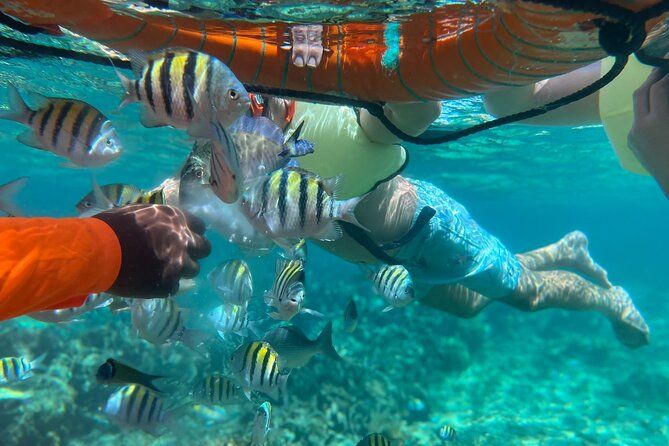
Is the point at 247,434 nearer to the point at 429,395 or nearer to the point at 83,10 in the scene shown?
the point at 429,395

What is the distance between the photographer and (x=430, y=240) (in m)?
7.66

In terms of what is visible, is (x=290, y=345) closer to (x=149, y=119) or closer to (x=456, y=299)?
(x=149, y=119)

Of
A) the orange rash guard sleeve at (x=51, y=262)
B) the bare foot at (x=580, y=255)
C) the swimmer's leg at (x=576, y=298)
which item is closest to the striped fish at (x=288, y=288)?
the orange rash guard sleeve at (x=51, y=262)

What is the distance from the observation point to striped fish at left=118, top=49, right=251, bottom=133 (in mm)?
2072

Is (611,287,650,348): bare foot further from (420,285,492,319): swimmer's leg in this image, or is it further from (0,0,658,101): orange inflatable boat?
(0,0,658,101): orange inflatable boat

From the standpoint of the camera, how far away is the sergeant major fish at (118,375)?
12.9ft

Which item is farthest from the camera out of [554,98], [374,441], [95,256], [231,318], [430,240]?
[430,240]

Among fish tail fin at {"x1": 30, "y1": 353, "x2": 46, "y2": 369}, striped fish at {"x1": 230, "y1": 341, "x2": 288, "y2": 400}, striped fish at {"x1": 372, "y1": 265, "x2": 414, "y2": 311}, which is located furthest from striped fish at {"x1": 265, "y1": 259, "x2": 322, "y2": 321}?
fish tail fin at {"x1": 30, "y1": 353, "x2": 46, "y2": 369}

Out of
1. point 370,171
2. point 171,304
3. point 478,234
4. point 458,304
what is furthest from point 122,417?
point 458,304

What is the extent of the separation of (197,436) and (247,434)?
38.1 inches

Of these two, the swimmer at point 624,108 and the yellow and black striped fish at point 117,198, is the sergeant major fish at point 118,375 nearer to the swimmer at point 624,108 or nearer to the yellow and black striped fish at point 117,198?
the yellow and black striped fish at point 117,198

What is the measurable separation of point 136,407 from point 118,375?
2.50ft

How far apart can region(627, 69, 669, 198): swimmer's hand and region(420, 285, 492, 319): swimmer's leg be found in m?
8.09

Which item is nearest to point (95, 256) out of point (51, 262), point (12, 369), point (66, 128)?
point (51, 262)
